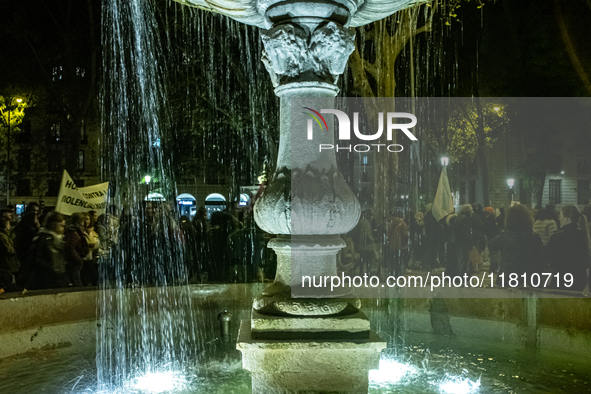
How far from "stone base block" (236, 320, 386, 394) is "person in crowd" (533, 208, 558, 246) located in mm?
8217

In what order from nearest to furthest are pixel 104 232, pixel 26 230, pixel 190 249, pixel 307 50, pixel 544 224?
pixel 307 50, pixel 26 230, pixel 104 232, pixel 544 224, pixel 190 249

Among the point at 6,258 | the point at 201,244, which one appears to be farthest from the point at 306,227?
the point at 201,244

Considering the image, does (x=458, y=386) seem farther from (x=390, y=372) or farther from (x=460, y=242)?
(x=460, y=242)

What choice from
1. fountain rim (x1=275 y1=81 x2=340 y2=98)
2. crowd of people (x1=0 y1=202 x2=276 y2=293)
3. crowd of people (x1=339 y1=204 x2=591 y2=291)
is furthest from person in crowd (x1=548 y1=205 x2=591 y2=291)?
fountain rim (x1=275 y1=81 x2=340 y2=98)

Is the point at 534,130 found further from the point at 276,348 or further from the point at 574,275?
the point at 276,348

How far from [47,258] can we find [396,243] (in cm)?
708

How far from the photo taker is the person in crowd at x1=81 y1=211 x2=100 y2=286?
28.5 ft

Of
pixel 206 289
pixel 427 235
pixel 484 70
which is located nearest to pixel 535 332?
pixel 206 289

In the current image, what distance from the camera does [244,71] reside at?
16.0 metres

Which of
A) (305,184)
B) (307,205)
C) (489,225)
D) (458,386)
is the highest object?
(305,184)

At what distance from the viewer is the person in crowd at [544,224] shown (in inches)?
408

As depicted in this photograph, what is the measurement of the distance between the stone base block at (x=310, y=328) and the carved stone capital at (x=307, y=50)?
1.54m

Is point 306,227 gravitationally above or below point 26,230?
above

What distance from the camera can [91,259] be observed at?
351 inches
